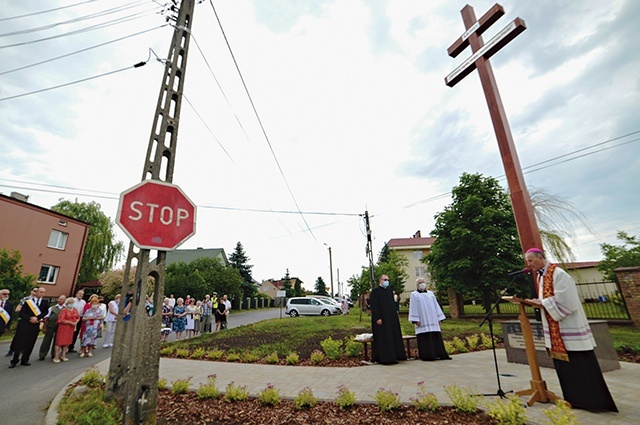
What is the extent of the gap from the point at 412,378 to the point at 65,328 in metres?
9.71

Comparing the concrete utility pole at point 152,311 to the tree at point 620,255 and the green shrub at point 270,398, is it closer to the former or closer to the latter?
the green shrub at point 270,398

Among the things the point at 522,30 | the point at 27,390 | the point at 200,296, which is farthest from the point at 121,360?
the point at 200,296

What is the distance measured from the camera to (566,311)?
3914mm

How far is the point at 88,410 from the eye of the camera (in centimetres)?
439

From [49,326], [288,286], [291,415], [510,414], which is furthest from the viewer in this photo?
Answer: [288,286]

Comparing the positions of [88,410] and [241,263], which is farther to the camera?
[241,263]

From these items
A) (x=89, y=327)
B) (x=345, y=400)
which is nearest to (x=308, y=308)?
(x=89, y=327)

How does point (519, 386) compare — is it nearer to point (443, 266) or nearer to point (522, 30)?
point (522, 30)

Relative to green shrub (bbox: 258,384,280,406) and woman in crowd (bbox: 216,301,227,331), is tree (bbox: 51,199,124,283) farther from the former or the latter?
green shrub (bbox: 258,384,280,406)

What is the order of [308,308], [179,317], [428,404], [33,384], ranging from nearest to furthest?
[428,404], [33,384], [179,317], [308,308]

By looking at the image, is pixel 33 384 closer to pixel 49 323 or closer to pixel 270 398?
pixel 49 323

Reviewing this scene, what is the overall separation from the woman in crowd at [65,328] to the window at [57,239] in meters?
20.2

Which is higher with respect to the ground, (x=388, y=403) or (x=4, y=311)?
(x=4, y=311)

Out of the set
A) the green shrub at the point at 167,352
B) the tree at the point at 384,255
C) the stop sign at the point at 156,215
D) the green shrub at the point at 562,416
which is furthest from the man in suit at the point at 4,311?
the tree at the point at 384,255
